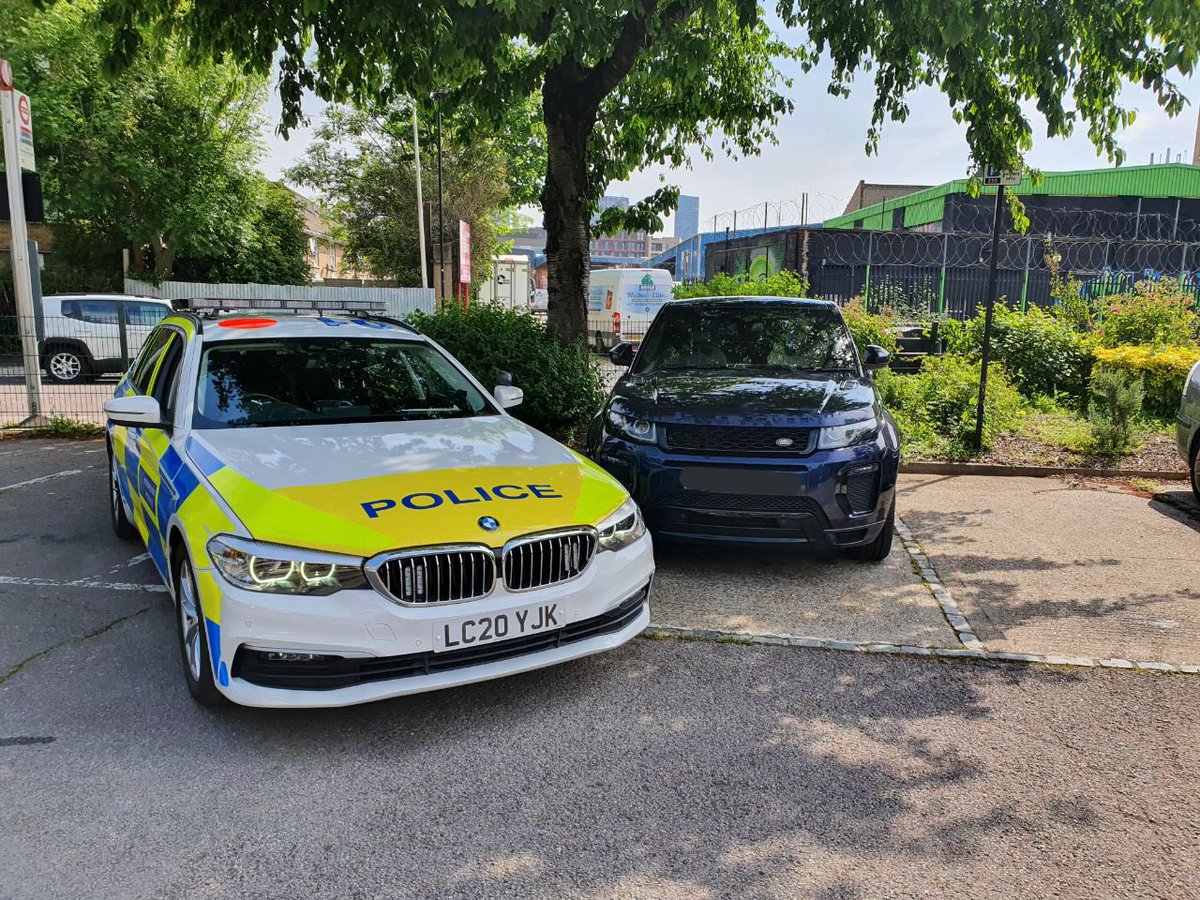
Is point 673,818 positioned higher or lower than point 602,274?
lower

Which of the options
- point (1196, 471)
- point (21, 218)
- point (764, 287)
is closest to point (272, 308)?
point (21, 218)

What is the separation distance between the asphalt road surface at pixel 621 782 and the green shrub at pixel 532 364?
4.85 metres

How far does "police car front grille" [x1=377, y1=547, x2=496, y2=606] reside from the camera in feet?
10.5

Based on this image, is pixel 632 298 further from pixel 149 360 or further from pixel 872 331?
pixel 149 360

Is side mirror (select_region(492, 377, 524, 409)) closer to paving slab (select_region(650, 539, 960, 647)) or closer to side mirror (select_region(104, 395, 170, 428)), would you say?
paving slab (select_region(650, 539, 960, 647))

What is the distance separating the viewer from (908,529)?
22.4 feet

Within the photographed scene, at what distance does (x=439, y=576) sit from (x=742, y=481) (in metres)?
2.38

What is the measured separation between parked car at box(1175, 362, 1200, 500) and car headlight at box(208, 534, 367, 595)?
739 cm

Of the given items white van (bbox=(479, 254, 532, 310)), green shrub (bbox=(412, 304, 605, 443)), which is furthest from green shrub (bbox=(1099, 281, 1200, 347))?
white van (bbox=(479, 254, 532, 310))

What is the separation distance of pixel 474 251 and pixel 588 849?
116 feet

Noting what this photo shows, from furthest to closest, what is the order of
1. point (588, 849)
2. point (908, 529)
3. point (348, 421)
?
point (908, 529)
point (348, 421)
point (588, 849)

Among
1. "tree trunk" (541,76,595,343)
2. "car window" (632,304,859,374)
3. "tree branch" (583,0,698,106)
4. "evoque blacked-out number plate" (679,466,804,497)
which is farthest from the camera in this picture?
"tree trunk" (541,76,595,343)

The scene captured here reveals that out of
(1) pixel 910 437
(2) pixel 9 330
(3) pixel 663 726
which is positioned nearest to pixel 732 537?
(3) pixel 663 726

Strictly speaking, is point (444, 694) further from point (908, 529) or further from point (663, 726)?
point (908, 529)
